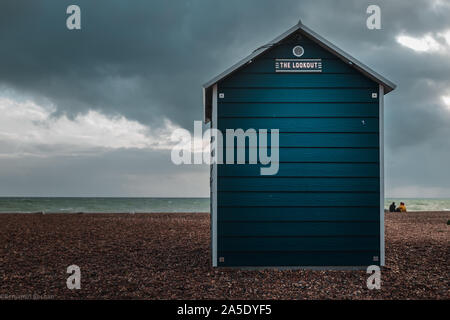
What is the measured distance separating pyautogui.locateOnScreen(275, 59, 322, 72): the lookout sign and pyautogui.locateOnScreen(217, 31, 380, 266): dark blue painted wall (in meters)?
0.22

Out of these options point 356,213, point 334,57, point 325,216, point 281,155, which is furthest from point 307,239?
point 334,57

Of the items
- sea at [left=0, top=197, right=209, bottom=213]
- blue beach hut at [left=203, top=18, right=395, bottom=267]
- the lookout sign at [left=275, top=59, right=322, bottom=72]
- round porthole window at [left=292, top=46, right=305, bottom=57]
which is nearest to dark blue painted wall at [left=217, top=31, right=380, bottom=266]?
blue beach hut at [left=203, top=18, right=395, bottom=267]

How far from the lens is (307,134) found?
29.0ft

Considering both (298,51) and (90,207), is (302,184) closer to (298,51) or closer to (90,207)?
(298,51)

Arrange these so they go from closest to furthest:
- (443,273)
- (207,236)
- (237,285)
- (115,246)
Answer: (237,285) → (443,273) → (115,246) → (207,236)

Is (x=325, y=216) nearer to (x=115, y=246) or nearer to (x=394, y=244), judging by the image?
(x=394, y=244)

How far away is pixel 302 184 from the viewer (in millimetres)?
8820

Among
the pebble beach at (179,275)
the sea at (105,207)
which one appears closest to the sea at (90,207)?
the sea at (105,207)

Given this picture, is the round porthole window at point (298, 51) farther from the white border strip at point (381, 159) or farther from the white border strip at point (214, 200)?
the white border strip at point (214, 200)

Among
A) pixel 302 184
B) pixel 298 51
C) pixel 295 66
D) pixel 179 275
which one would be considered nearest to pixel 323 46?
pixel 298 51

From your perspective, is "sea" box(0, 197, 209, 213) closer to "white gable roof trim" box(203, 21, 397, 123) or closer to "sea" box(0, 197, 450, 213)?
"sea" box(0, 197, 450, 213)

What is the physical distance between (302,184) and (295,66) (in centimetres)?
265

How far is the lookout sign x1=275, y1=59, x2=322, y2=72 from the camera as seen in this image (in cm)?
893
